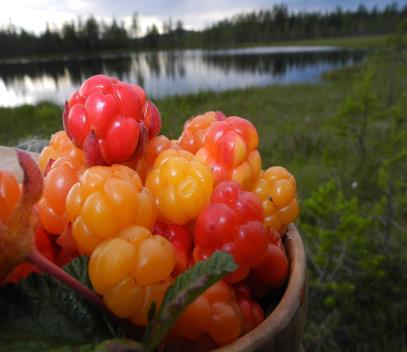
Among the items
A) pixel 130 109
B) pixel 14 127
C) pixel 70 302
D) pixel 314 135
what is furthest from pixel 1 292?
pixel 14 127

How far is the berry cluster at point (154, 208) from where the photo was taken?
0.45 m

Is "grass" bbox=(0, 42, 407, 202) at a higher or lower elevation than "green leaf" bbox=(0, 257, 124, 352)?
lower

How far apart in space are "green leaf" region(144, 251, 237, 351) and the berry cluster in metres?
0.06

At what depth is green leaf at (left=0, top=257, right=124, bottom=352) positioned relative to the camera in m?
0.39

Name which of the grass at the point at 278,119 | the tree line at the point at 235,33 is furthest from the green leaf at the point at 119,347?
the tree line at the point at 235,33

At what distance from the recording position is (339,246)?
6.73 ft

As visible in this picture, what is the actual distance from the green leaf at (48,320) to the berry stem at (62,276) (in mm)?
12

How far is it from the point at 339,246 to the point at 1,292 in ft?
6.17

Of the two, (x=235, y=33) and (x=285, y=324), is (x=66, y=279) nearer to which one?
(x=285, y=324)

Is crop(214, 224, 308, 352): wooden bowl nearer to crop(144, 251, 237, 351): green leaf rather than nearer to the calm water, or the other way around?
crop(144, 251, 237, 351): green leaf

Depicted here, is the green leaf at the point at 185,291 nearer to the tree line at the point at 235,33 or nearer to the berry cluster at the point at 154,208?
the berry cluster at the point at 154,208

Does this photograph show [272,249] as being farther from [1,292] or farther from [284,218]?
[1,292]

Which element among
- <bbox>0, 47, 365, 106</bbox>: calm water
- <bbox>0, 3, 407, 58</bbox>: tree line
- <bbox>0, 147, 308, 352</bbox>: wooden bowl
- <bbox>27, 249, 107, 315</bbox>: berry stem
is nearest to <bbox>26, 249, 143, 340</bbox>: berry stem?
<bbox>27, 249, 107, 315</bbox>: berry stem

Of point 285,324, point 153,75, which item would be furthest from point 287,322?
point 153,75
